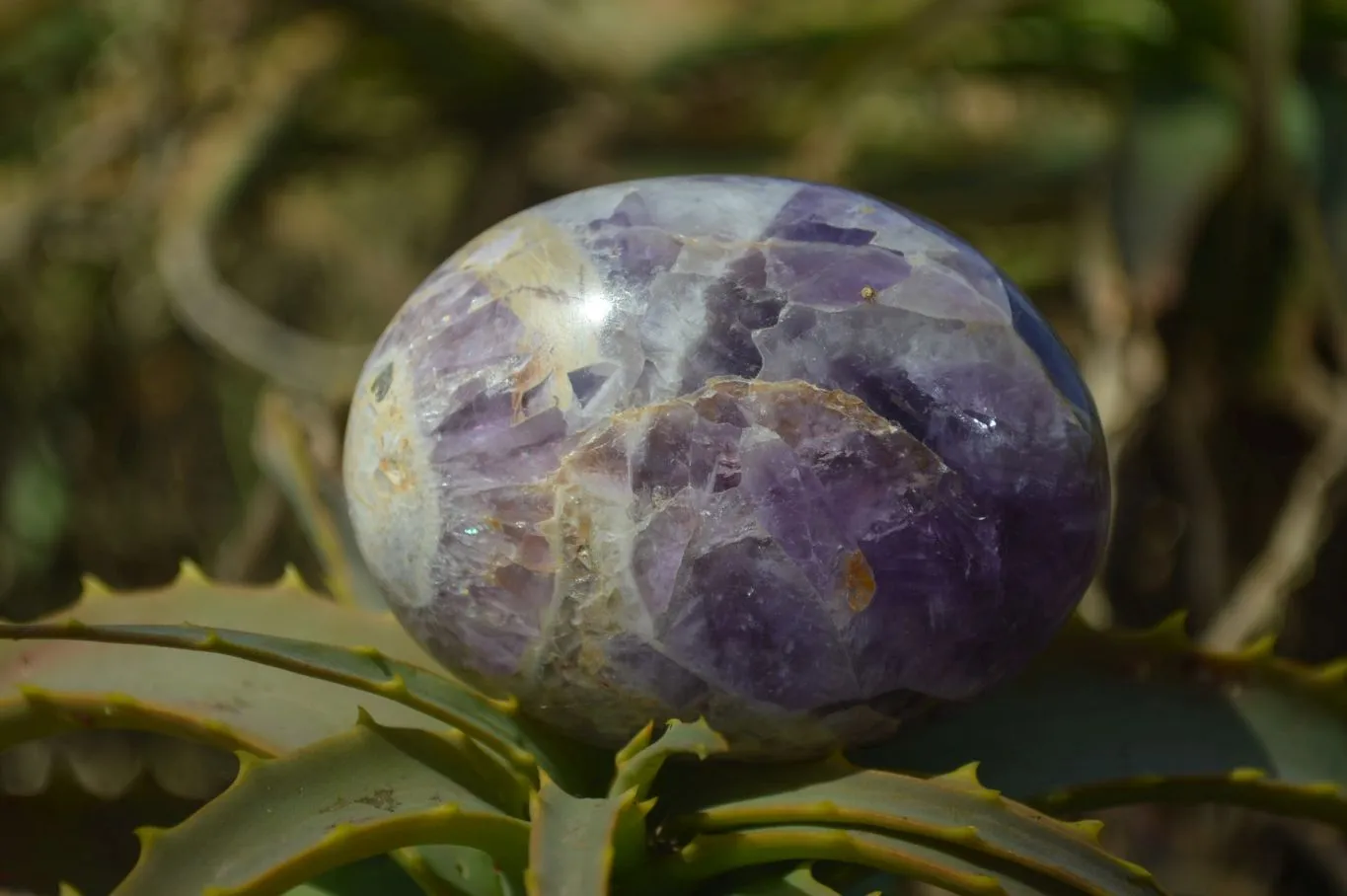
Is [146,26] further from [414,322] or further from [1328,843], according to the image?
[1328,843]

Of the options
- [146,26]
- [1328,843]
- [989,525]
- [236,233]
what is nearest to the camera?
[989,525]

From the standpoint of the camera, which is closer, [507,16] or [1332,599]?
[1332,599]

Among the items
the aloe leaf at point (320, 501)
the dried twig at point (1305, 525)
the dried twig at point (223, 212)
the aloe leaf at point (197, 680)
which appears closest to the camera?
the aloe leaf at point (197, 680)

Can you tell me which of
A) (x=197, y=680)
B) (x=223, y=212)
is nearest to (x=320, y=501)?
(x=197, y=680)

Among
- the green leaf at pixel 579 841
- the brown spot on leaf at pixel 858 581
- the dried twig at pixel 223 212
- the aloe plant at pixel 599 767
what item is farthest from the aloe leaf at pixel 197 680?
the dried twig at pixel 223 212

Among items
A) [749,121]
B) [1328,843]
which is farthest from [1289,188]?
[749,121]

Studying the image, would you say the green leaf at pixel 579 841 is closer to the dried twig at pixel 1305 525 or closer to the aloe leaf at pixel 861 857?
the aloe leaf at pixel 861 857

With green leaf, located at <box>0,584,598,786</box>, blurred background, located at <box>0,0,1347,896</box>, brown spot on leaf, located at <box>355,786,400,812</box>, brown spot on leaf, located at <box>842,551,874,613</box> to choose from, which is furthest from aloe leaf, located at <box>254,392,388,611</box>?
brown spot on leaf, located at <box>842,551,874,613</box>
